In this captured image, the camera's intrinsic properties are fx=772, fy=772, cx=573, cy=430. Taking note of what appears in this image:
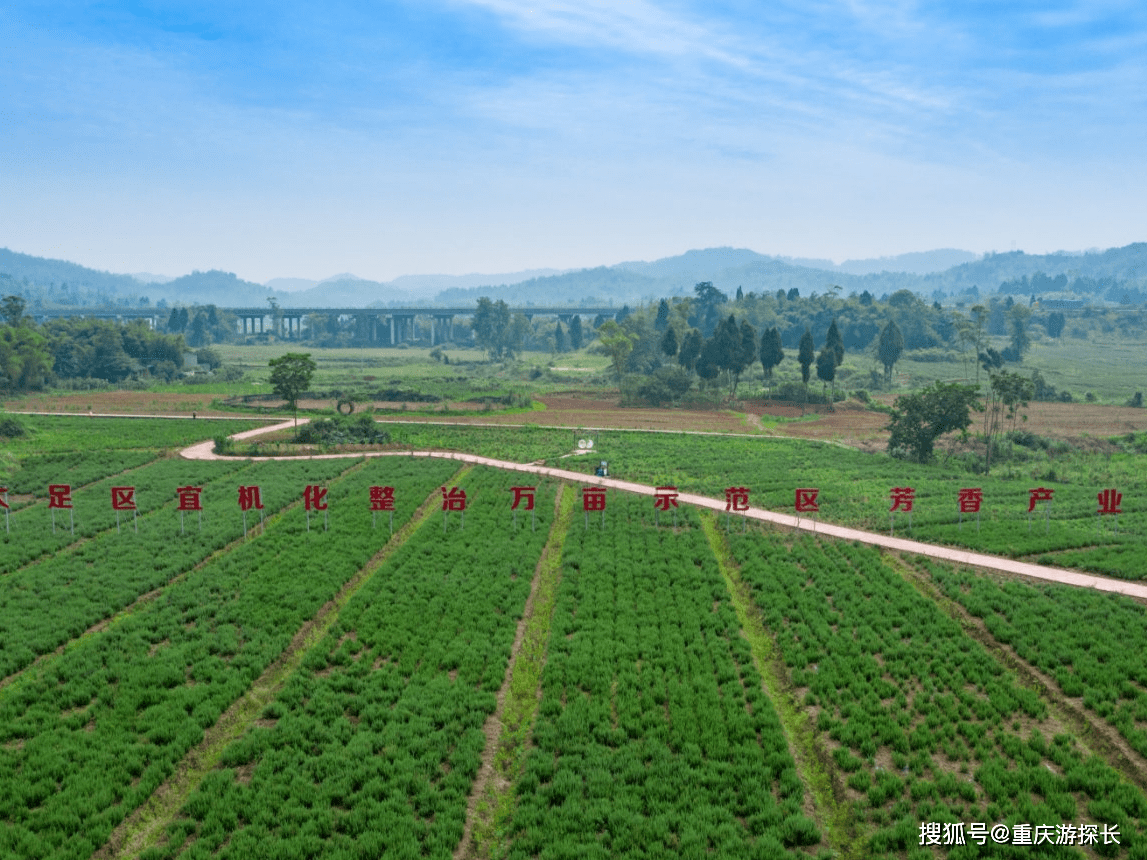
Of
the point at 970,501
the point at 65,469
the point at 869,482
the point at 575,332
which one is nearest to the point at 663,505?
the point at 970,501

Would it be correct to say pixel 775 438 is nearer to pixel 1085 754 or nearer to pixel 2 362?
pixel 1085 754

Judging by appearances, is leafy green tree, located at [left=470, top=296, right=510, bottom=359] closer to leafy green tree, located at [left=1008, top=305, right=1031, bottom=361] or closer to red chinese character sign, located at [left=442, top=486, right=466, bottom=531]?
leafy green tree, located at [left=1008, top=305, right=1031, bottom=361]

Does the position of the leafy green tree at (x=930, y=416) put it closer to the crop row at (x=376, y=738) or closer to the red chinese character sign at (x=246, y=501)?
the crop row at (x=376, y=738)

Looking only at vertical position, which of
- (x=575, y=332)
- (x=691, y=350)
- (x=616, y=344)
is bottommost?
(x=691, y=350)

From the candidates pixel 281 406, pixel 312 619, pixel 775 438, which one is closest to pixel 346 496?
pixel 312 619

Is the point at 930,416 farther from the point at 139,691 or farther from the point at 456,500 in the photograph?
the point at 139,691
